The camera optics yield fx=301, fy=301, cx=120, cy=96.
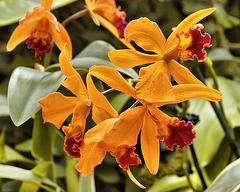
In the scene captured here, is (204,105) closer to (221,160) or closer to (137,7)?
(221,160)

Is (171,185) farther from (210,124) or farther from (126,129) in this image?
(126,129)

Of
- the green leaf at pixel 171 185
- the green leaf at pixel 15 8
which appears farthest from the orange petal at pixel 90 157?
the green leaf at pixel 15 8

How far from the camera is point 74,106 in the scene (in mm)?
495

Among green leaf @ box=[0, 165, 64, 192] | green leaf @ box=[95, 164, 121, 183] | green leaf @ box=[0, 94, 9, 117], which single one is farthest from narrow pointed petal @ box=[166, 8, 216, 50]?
green leaf @ box=[95, 164, 121, 183]

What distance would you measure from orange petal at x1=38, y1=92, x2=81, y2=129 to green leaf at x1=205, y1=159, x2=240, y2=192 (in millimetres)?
281

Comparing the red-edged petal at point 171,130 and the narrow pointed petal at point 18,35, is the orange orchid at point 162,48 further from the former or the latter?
the narrow pointed petal at point 18,35

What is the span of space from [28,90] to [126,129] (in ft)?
0.73

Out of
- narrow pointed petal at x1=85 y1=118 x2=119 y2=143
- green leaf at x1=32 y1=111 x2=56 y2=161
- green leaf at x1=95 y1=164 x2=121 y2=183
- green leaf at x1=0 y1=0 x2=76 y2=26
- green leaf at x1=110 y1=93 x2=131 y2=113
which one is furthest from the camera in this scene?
green leaf at x1=95 y1=164 x2=121 y2=183

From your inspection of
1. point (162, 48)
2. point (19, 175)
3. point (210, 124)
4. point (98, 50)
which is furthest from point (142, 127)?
point (210, 124)

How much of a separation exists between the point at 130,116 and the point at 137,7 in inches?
37.2

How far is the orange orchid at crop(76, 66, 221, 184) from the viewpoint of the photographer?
429 millimetres

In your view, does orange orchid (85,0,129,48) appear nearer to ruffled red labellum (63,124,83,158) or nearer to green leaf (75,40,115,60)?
green leaf (75,40,115,60)

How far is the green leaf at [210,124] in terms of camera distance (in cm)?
84

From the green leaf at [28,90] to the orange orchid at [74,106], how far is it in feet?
0.15
